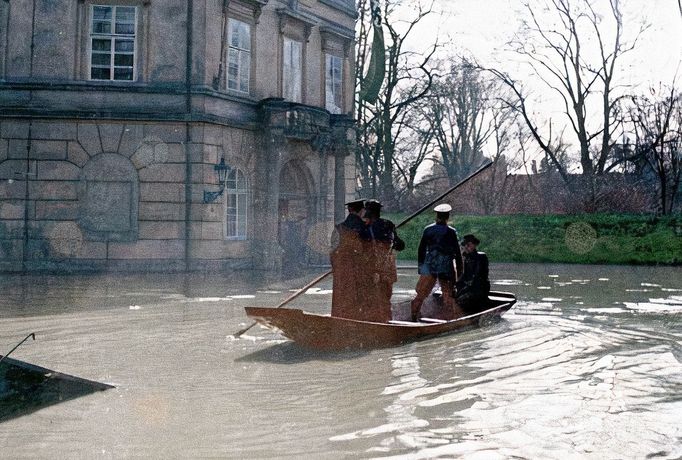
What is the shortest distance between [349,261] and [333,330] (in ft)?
4.60

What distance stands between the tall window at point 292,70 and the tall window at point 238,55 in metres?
1.76

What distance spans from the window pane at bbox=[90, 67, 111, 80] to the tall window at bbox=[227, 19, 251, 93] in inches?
148

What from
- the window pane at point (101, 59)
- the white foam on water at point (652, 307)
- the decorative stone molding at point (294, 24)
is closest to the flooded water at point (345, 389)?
the white foam on water at point (652, 307)

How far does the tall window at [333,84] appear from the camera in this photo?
2808 centimetres

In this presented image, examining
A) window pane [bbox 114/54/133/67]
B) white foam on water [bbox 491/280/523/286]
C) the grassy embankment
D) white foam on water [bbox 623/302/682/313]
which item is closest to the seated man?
white foam on water [bbox 623/302/682/313]

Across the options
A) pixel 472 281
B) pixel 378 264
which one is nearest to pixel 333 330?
pixel 378 264

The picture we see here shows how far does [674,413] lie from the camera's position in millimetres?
6910

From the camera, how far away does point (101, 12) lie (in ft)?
73.3

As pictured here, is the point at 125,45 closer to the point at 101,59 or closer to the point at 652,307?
the point at 101,59

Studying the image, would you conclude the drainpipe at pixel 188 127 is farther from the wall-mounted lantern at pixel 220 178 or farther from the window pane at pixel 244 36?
the window pane at pixel 244 36

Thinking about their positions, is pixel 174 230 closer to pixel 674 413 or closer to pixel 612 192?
pixel 674 413

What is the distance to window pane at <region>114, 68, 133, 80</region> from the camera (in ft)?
73.5

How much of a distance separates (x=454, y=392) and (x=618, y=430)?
75.1 inches

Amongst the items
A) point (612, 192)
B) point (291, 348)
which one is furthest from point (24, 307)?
point (612, 192)
